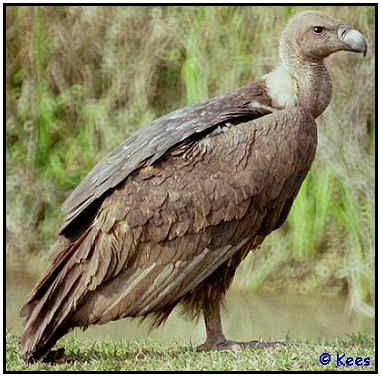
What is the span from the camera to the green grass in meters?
5.12

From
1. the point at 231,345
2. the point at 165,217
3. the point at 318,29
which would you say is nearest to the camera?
the point at 165,217

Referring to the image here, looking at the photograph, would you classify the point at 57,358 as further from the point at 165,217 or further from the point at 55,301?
the point at 165,217

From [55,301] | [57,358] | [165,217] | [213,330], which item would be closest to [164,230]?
[165,217]

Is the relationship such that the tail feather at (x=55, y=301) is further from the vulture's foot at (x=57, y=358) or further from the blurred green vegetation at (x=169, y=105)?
the blurred green vegetation at (x=169, y=105)

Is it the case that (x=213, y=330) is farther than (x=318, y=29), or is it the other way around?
(x=318, y=29)

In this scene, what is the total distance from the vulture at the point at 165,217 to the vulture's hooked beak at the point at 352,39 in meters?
0.72

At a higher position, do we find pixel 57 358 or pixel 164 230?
pixel 164 230

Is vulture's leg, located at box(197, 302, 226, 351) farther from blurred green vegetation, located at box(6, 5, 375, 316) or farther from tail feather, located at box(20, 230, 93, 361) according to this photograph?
blurred green vegetation, located at box(6, 5, 375, 316)

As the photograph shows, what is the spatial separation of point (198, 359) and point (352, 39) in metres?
2.50

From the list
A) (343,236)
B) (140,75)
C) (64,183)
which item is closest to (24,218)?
(64,183)

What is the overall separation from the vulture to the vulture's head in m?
0.68

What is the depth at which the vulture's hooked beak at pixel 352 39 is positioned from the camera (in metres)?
5.64

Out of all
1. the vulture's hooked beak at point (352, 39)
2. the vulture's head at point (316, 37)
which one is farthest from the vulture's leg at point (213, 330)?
the vulture's hooked beak at point (352, 39)

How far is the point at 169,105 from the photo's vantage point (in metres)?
12.3
